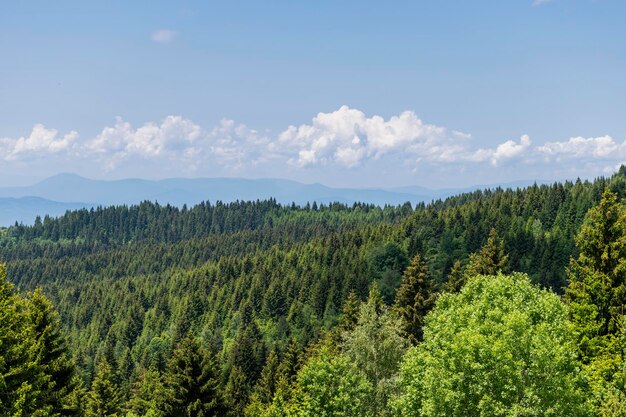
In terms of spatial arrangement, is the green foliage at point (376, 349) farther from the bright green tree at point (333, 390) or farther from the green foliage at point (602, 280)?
the green foliage at point (602, 280)

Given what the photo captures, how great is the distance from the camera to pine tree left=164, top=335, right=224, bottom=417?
4250cm

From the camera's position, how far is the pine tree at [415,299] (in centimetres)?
5841

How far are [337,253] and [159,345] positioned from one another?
66148mm

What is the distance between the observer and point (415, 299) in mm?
58844

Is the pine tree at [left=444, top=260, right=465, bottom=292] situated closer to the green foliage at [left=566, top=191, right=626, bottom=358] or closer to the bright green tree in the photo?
the green foliage at [left=566, top=191, right=626, bottom=358]

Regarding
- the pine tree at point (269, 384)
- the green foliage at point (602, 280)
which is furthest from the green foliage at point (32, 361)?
the pine tree at point (269, 384)

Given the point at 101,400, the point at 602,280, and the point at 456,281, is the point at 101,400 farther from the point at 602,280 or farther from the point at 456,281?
the point at 602,280

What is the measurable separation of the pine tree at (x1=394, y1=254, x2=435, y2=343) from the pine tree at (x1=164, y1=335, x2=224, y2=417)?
2298 cm

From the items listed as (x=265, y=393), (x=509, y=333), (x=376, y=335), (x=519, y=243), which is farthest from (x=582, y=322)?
(x=519, y=243)

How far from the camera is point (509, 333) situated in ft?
Answer: 98.5

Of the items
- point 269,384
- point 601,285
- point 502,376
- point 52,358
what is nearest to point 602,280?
point 601,285

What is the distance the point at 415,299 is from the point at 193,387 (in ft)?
85.4

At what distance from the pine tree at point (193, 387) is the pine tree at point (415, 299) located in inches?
905

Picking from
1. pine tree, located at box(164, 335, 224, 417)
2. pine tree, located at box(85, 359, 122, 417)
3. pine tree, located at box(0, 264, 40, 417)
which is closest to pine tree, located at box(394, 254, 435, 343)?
pine tree, located at box(164, 335, 224, 417)
